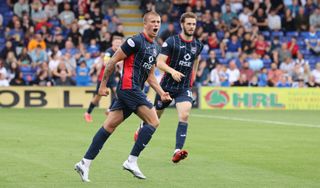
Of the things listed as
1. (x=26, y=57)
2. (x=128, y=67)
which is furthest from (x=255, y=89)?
(x=128, y=67)

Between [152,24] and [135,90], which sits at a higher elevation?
[152,24]

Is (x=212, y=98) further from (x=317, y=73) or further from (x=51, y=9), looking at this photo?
(x=51, y=9)

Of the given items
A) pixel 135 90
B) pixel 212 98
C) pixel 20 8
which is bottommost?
pixel 212 98

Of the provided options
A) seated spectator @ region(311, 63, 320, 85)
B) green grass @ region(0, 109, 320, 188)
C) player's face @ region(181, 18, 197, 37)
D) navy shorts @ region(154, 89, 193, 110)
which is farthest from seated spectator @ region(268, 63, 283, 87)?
player's face @ region(181, 18, 197, 37)

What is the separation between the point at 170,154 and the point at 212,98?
17064 millimetres

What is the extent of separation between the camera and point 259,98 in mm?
31578

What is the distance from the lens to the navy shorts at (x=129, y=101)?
1111cm

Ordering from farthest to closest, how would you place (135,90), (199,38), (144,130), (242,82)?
(199,38) → (242,82) → (144,130) → (135,90)

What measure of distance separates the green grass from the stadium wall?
Answer: 5.24m

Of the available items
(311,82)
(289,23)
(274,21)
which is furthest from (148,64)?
(289,23)

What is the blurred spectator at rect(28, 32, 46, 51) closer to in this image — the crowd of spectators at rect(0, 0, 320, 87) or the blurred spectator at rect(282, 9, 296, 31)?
the crowd of spectators at rect(0, 0, 320, 87)

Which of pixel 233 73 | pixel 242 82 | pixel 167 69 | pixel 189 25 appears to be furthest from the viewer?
pixel 233 73

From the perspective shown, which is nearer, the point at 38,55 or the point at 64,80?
the point at 64,80

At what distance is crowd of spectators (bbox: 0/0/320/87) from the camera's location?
1204 inches
